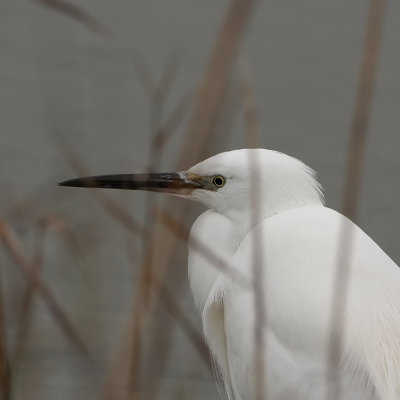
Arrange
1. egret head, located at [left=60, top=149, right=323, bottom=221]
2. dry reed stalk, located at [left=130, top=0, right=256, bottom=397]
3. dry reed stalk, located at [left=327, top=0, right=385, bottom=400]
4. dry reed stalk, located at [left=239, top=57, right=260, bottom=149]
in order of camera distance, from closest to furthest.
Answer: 1. dry reed stalk, located at [left=327, top=0, right=385, bottom=400]
2. dry reed stalk, located at [left=130, top=0, right=256, bottom=397]
3. dry reed stalk, located at [left=239, top=57, right=260, bottom=149]
4. egret head, located at [left=60, top=149, right=323, bottom=221]

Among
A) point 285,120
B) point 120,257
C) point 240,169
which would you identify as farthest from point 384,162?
point 240,169

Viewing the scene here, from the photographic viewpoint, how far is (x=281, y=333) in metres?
2.46

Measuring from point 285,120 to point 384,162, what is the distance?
1.81 ft

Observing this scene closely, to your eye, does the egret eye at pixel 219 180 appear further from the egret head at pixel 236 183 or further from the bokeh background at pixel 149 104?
the bokeh background at pixel 149 104

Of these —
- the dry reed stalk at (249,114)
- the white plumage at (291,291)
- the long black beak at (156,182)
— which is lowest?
the white plumage at (291,291)

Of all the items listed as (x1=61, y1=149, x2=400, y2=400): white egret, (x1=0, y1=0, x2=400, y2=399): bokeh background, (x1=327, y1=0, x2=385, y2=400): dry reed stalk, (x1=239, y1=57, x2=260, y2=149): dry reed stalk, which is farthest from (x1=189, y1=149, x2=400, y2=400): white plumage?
(x1=327, y1=0, x2=385, y2=400): dry reed stalk

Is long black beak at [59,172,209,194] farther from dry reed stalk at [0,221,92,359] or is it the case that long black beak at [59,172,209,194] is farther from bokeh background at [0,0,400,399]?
dry reed stalk at [0,221,92,359]

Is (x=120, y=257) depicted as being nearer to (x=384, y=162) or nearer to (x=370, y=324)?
(x=384, y=162)

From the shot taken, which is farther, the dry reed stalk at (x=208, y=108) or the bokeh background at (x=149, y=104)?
the bokeh background at (x=149, y=104)

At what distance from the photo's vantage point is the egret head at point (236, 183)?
271cm

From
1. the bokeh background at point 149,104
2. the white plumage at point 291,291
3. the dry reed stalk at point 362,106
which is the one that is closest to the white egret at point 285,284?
the white plumage at point 291,291

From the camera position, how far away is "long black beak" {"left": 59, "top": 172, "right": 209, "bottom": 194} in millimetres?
2796

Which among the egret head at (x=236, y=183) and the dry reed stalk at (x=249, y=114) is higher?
the dry reed stalk at (x=249, y=114)

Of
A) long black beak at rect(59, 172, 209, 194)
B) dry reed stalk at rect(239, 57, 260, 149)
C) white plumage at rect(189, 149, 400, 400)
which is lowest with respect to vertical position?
white plumage at rect(189, 149, 400, 400)
